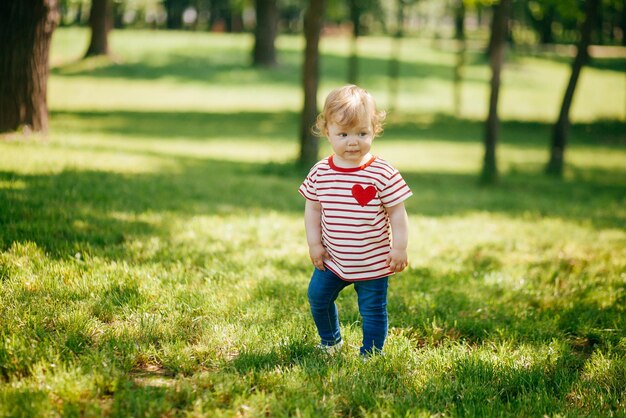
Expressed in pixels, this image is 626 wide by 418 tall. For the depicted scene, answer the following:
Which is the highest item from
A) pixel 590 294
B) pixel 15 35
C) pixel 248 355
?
pixel 15 35

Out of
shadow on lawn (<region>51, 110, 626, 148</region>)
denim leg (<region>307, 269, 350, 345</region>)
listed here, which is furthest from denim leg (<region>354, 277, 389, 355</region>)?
shadow on lawn (<region>51, 110, 626, 148</region>)

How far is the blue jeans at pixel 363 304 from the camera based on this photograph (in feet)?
11.7

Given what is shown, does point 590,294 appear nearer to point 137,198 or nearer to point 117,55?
point 137,198

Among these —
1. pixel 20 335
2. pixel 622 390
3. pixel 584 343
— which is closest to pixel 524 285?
pixel 584 343

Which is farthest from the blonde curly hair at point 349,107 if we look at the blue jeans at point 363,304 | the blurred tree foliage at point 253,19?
the blurred tree foliage at point 253,19

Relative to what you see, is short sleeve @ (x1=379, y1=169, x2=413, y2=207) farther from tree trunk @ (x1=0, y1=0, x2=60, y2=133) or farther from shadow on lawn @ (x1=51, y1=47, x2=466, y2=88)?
shadow on lawn @ (x1=51, y1=47, x2=466, y2=88)

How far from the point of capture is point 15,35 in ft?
32.1

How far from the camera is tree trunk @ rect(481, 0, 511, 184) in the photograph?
12.7 metres

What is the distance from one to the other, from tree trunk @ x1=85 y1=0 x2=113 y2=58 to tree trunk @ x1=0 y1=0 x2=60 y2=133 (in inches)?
962

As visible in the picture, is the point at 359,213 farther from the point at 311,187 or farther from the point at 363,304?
the point at 363,304

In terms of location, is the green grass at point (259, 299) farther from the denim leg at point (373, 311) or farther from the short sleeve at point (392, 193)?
the short sleeve at point (392, 193)

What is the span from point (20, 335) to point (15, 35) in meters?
8.17

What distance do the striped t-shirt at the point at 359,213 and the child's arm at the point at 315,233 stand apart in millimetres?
70

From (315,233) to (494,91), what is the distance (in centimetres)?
1061
